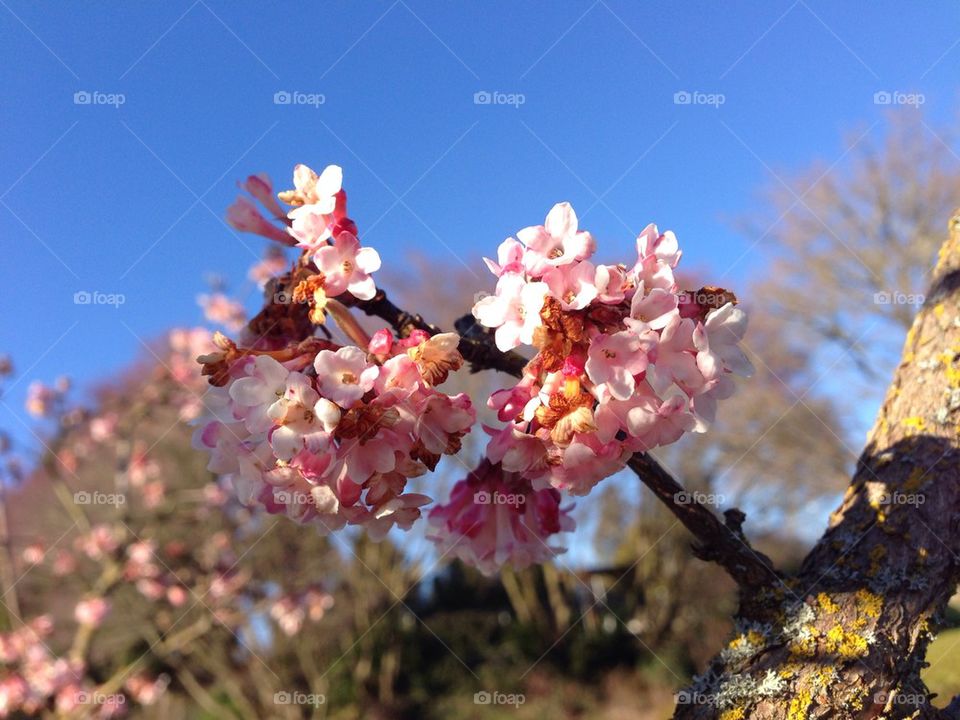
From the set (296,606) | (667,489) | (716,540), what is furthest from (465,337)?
(296,606)

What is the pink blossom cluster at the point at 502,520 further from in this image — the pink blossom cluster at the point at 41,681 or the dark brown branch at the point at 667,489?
the pink blossom cluster at the point at 41,681

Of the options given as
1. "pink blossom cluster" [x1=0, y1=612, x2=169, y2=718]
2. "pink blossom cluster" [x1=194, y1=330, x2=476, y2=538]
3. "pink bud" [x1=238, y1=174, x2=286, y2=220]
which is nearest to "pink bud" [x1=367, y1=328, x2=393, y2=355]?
"pink blossom cluster" [x1=194, y1=330, x2=476, y2=538]

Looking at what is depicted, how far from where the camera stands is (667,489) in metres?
1.29

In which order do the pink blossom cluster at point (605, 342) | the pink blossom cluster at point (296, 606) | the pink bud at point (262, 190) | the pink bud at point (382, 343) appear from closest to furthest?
the pink blossom cluster at point (605, 342), the pink bud at point (382, 343), the pink bud at point (262, 190), the pink blossom cluster at point (296, 606)

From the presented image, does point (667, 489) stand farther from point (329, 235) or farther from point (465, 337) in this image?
point (329, 235)

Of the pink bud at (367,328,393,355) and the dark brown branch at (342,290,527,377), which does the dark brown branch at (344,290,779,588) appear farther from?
the pink bud at (367,328,393,355)

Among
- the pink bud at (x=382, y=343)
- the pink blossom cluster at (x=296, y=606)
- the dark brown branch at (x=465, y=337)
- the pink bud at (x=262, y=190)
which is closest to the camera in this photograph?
the pink bud at (x=382, y=343)

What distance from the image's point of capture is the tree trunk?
1146 millimetres

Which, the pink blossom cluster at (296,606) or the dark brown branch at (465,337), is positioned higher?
the pink blossom cluster at (296,606)

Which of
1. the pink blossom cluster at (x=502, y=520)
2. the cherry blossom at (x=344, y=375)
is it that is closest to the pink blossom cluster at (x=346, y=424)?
the cherry blossom at (x=344, y=375)

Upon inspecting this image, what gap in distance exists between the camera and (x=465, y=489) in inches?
54.1

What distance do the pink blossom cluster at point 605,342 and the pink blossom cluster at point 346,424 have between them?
127 millimetres

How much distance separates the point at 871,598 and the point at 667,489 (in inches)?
15.7

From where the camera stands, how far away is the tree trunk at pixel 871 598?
1.15 metres
